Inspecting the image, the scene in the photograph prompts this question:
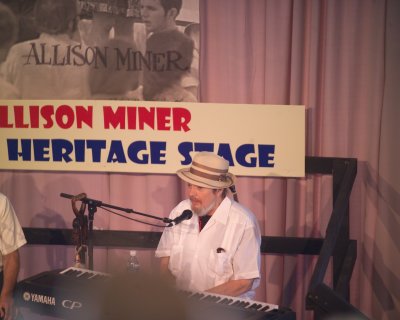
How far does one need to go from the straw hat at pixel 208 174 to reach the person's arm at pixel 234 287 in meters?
0.56

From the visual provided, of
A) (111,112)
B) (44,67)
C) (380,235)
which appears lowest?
(380,235)

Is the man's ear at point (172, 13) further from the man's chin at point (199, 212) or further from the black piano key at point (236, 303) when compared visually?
the black piano key at point (236, 303)

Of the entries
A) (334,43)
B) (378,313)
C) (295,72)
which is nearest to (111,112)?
(295,72)

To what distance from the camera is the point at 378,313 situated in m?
5.13

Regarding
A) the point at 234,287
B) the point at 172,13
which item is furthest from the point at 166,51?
the point at 234,287

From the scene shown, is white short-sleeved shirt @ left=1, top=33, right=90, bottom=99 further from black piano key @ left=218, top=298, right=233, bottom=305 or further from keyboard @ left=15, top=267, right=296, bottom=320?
black piano key @ left=218, top=298, right=233, bottom=305

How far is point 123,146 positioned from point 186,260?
123 centimetres

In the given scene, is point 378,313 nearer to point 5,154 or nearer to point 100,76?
point 100,76

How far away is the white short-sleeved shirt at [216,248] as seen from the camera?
3.99 metres

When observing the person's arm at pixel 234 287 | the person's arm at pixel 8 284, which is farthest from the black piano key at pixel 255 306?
the person's arm at pixel 8 284

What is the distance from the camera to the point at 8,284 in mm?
4066

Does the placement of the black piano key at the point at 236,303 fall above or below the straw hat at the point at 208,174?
below

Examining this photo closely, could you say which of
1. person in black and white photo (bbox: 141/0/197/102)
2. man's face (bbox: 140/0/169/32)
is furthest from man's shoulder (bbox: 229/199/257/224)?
man's face (bbox: 140/0/169/32)

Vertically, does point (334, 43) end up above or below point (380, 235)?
above
